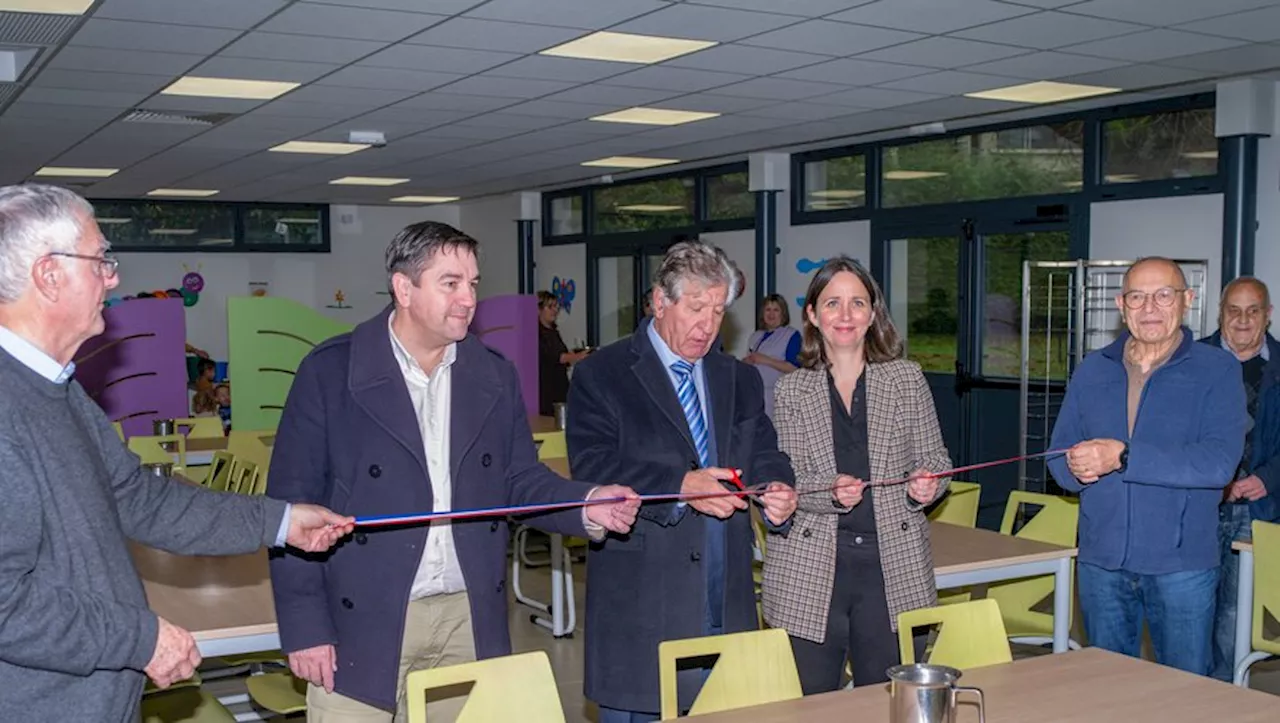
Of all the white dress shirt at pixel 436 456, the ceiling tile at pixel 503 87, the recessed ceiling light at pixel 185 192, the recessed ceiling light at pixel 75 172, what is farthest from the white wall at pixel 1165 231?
the recessed ceiling light at pixel 185 192

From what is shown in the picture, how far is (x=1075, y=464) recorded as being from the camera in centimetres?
350

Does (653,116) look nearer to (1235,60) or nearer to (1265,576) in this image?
(1235,60)

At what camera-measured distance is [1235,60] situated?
7.03 m

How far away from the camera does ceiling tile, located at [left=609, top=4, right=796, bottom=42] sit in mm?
5934

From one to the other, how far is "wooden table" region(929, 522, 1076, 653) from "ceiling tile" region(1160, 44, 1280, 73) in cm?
367

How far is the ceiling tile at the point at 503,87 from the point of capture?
7.67m

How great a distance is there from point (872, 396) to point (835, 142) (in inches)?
306

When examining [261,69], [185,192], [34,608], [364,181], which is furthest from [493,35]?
[185,192]

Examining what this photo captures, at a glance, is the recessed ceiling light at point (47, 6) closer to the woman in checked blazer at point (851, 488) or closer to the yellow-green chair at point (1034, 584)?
the woman in checked blazer at point (851, 488)

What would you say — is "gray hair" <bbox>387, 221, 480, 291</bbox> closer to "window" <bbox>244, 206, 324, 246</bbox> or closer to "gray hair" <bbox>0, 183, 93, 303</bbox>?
"gray hair" <bbox>0, 183, 93, 303</bbox>

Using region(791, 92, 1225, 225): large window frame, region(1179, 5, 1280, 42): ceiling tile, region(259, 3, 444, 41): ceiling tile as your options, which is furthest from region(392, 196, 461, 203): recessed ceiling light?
region(1179, 5, 1280, 42): ceiling tile

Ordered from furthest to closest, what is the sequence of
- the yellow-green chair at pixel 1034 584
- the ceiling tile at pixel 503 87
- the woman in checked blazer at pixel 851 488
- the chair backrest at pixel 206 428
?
the chair backrest at pixel 206 428
the ceiling tile at pixel 503 87
the yellow-green chair at pixel 1034 584
the woman in checked blazer at pixel 851 488

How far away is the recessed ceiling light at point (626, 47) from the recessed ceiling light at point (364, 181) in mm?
7121

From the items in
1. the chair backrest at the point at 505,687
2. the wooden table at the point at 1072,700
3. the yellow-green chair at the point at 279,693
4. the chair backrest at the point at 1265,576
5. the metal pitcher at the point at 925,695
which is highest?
the metal pitcher at the point at 925,695
